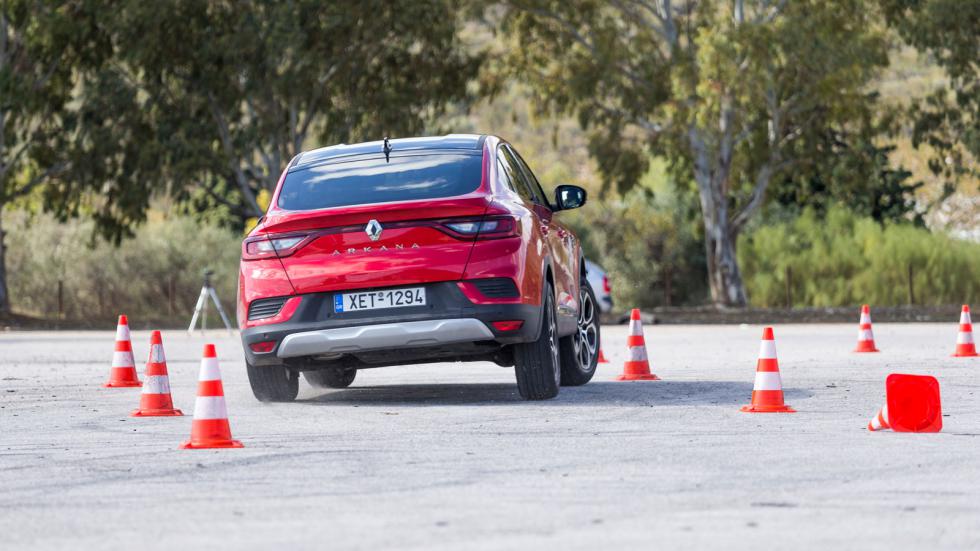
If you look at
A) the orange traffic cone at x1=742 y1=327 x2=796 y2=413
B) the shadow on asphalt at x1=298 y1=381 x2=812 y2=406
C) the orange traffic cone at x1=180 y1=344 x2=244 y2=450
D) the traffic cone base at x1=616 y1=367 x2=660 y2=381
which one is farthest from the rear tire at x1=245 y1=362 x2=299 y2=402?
the orange traffic cone at x1=742 y1=327 x2=796 y2=413

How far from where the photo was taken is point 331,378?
15.1 meters

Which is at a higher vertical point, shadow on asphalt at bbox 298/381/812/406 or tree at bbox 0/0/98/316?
tree at bbox 0/0/98/316

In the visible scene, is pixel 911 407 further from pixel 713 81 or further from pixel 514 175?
pixel 713 81

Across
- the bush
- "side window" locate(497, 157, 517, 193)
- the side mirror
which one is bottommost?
the side mirror

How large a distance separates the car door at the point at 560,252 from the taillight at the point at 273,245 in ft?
6.15

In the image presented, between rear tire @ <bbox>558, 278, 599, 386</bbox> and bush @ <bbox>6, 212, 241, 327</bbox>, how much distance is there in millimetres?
32998

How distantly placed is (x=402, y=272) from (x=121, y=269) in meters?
38.6

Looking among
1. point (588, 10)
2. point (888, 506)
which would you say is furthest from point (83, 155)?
point (888, 506)

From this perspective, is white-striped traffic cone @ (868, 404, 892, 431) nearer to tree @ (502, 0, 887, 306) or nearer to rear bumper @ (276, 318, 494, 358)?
rear bumper @ (276, 318, 494, 358)

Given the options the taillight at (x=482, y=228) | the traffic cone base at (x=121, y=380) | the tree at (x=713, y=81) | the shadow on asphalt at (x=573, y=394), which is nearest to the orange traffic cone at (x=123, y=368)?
the traffic cone base at (x=121, y=380)

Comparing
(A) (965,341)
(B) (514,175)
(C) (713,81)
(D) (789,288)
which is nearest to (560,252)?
(B) (514,175)

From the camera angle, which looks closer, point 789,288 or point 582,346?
point 582,346

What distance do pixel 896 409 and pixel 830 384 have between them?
Result: 423cm

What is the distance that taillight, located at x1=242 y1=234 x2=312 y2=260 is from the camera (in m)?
12.2
